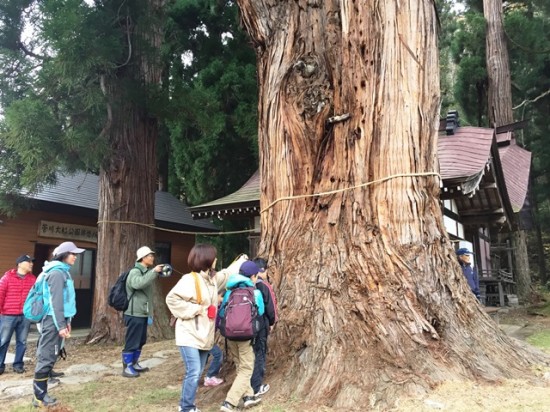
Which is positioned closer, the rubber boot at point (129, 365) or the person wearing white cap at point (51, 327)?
the person wearing white cap at point (51, 327)

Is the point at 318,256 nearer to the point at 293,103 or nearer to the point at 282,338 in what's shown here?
the point at 282,338

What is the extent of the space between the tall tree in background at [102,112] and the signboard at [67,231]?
3.35m

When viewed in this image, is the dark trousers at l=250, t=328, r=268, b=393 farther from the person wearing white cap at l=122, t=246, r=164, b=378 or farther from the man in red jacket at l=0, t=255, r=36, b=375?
the man in red jacket at l=0, t=255, r=36, b=375

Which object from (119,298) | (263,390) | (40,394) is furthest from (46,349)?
(263,390)

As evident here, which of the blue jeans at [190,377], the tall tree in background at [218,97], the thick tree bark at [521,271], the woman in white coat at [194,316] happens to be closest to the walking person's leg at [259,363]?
the woman in white coat at [194,316]

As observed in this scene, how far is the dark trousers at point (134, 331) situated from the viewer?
525 centimetres

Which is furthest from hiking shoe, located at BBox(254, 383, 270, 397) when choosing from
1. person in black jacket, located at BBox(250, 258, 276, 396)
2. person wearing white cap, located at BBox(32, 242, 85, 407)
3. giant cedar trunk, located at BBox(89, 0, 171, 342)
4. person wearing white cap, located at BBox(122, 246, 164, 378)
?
giant cedar trunk, located at BBox(89, 0, 171, 342)

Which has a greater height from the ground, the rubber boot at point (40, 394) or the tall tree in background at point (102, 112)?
the tall tree in background at point (102, 112)

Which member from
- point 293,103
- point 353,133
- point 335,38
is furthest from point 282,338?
point 335,38

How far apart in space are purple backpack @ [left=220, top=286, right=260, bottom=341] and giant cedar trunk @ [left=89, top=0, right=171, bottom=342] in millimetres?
4806

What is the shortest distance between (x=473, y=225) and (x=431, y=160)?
8.90 m

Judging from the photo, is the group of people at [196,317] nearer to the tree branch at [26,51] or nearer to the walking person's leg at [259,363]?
the walking person's leg at [259,363]

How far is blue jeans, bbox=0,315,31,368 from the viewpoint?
5.85m

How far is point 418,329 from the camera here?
151 inches
